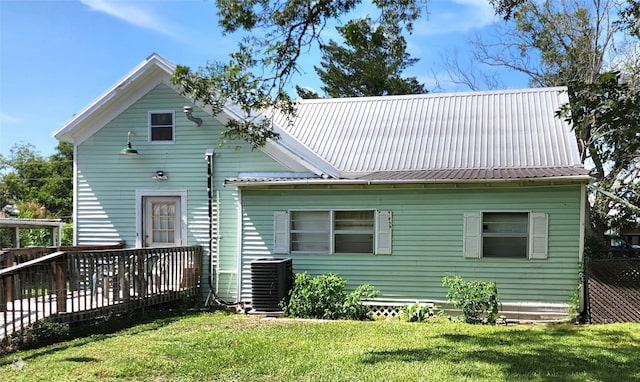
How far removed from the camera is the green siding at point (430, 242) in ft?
29.8

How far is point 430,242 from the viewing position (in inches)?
380

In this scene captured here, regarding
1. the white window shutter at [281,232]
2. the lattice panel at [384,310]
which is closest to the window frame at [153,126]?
the white window shutter at [281,232]

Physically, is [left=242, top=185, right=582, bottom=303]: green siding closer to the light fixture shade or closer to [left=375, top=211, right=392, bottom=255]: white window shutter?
[left=375, top=211, right=392, bottom=255]: white window shutter

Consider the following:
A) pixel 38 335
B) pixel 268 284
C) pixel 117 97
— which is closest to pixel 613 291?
pixel 268 284

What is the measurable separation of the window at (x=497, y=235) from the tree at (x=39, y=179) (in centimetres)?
3935

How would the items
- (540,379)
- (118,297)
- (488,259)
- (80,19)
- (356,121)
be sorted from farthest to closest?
(356,121) < (80,19) < (488,259) < (118,297) < (540,379)

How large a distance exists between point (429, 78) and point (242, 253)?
19.1m

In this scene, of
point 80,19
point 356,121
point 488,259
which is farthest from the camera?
point 356,121

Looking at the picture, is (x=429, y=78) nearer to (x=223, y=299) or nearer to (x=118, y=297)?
(x=223, y=299)

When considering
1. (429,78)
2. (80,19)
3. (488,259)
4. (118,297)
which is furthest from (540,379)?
(429,78)

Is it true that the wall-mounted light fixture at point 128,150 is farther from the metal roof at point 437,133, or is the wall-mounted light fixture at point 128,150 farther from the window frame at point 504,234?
the window frame at point 504,234

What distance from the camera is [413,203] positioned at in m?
9.75

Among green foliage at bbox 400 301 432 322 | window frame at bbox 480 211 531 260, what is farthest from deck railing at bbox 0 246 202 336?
window frame at bbox 480 211 531 260

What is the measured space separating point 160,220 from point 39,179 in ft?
139
